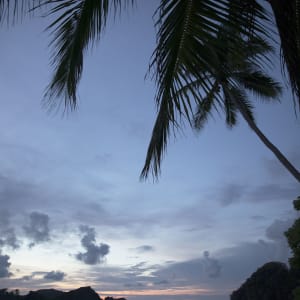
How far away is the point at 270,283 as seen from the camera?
104ft

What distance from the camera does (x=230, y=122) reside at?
693 inches

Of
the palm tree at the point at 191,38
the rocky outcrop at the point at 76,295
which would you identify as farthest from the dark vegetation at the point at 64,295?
the palm tree at the point at 191,38

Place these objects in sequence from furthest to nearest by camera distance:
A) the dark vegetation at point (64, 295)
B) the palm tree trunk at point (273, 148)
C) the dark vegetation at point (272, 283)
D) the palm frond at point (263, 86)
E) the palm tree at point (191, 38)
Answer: the dark vegetation at point (64, 295), the dark vegetation at point (272, 283), the palm frond at point (263, 86), the palm tree trunk at point (273, 148), the palm tree at point (191, 38)

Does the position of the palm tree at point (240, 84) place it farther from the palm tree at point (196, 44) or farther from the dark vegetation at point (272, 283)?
the dark vegetation at point (272, 283)

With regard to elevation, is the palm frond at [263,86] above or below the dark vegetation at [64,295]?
above

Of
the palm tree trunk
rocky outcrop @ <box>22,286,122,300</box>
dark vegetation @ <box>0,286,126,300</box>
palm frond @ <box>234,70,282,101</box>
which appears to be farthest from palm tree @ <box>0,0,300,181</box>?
rocky outcrop @ <box>22,286,122,300</box>

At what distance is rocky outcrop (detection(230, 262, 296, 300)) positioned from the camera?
102 feet

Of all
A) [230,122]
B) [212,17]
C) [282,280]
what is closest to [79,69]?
[212,17]

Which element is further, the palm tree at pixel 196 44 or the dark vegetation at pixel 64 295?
the dark vegetation at pixel 64 295

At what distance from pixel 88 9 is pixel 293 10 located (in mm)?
Answer: 1937

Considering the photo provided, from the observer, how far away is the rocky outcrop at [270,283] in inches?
1227

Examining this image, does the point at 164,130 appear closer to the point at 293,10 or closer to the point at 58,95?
the point at 58,95

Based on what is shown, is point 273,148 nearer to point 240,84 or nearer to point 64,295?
point 240,84

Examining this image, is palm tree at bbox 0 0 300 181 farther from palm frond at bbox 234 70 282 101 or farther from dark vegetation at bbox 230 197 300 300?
dark vegetation at bbox 230 197 300 300
